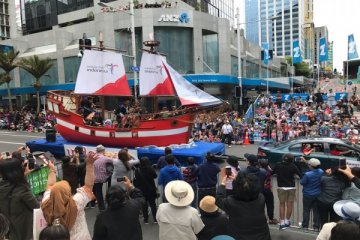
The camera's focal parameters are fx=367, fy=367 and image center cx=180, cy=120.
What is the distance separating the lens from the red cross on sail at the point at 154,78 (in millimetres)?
15836

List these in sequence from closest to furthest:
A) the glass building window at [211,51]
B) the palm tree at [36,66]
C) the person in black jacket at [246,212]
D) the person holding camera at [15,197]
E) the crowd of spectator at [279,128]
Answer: the person in black jacket at [246,212] → the person holding camera at [15,197] → the crowd of spectator at [279,128] → the glass building window at [211,51] → the palm tree at [36,66]

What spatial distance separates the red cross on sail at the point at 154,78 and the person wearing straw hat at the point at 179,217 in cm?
1160

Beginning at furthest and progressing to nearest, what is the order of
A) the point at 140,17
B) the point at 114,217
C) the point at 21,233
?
the point at 140,17
the point at 21,233
the point at 114,217

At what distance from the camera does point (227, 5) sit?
70562mm

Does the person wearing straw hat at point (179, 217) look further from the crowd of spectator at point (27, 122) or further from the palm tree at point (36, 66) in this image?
the palm tree at point (36, 66)

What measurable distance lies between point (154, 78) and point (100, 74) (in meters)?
2.53

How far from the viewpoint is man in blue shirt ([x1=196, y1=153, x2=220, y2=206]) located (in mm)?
7617

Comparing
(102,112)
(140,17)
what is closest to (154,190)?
(102,112)

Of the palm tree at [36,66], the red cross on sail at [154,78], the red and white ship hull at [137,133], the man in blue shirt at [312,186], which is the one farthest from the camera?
the palm tree at [36,66]

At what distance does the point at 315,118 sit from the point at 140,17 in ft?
57.9

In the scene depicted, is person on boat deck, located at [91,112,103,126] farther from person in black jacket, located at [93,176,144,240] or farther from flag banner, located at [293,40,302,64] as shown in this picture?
flag banner, located at [293,40,302,64]

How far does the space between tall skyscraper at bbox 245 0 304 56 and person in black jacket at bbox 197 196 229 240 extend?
38774 mm

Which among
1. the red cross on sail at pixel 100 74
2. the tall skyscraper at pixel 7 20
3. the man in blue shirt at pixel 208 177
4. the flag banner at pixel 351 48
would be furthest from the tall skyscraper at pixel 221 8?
the man in blue shirt at pixel 208 177

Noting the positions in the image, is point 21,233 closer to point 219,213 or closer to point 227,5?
point 219,213
